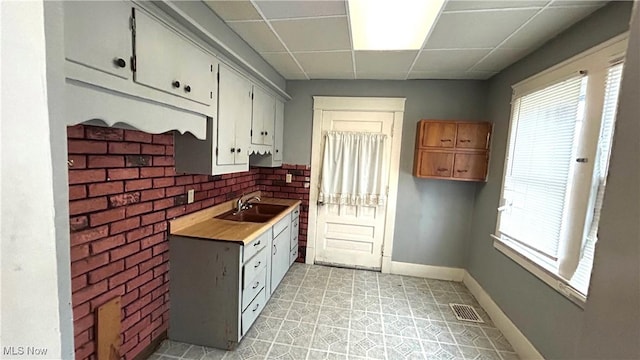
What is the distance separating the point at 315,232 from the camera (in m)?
3.60

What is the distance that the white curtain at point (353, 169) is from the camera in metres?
3.34

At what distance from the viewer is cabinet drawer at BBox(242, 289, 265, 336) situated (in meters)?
2.05

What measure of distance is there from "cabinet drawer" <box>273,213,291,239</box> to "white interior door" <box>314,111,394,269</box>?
592 mm

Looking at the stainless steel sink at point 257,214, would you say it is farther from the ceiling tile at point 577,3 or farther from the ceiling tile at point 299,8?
the ceiling tile at point 577,3

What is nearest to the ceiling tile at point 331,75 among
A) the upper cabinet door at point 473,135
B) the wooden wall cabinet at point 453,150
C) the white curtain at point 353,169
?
the white curtain at point 353,169

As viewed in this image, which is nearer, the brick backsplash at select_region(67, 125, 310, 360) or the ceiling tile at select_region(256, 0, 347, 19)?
the brick backsplash at select_region(67, 125, 310, 360)

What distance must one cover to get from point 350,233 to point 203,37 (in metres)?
2.72

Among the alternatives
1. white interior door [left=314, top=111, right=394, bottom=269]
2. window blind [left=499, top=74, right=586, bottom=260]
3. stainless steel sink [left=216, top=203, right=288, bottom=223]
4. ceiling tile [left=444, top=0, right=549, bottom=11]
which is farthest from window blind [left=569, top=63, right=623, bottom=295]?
stainless steel sink [left=216, top=203, right=288, bottom=223]

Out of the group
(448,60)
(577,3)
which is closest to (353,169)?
(448,60)

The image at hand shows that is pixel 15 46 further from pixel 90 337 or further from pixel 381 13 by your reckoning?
pixel 381 13

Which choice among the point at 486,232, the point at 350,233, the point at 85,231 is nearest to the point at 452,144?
the point at 486,232

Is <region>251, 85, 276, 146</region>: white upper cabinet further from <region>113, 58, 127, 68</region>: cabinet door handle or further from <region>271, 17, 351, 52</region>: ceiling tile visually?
<region>113, 58, 127, 68</region>: cabinet door handle

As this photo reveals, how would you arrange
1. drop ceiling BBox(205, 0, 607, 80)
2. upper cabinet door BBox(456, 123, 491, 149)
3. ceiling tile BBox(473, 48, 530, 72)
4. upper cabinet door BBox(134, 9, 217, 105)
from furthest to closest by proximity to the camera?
upper cabinet door BBox(456, 123, 491, 149)
ceiling tile BBox(473, 48, 530, 72)
drop ceiling BBox(205, 0, 607, 80)
upper cabinet door BBox(134, 9, 217, 105)

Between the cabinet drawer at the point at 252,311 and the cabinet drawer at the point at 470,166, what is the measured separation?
7.83 feet
